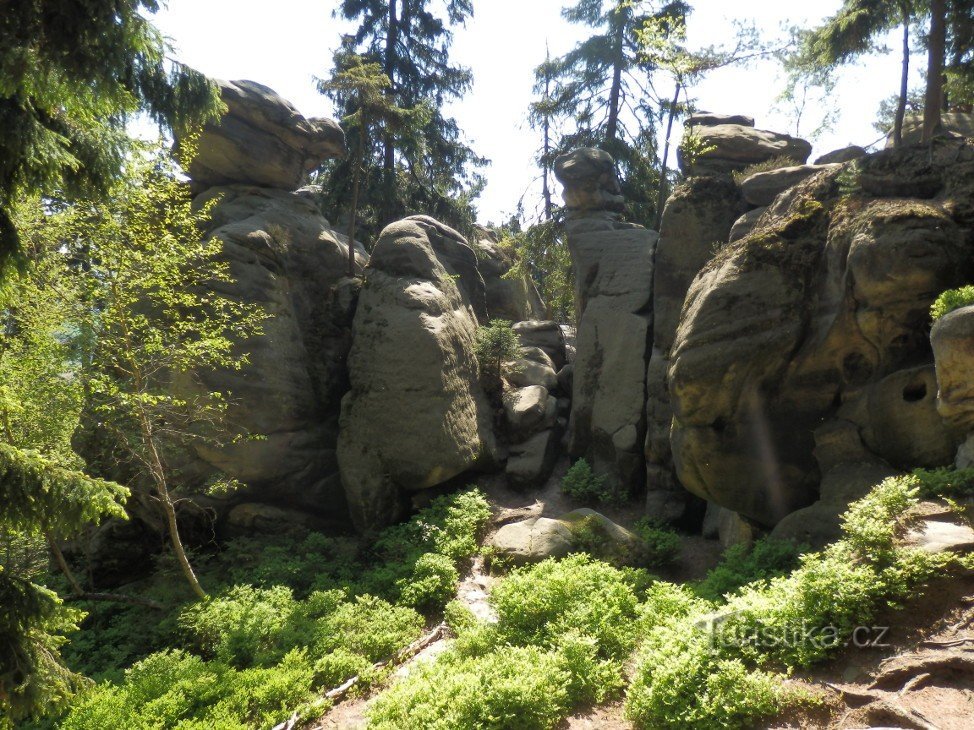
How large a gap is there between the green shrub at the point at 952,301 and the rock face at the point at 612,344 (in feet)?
24.5

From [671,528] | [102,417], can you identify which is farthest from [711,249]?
[102,417]

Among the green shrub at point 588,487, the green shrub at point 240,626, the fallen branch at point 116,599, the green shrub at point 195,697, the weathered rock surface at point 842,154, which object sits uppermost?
the weathered rock surface at point 842,154

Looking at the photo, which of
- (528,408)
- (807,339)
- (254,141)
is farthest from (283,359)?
(807,339)

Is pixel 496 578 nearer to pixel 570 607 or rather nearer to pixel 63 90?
pixel 570 607

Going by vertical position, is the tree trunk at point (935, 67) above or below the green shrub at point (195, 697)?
above

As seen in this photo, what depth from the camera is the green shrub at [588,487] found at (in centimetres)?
1499

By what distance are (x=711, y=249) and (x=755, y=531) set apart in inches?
268

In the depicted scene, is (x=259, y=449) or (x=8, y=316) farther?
(x=259, y=449)

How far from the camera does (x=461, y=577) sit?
12.1 m

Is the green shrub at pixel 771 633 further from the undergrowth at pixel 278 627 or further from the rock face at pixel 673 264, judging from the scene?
the rock face at pixel 673 264

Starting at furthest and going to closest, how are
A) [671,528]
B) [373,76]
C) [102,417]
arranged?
[373,76]
[671,528]
[102,417]

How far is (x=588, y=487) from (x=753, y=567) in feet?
19.8

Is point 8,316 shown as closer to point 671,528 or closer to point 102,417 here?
point 102,417

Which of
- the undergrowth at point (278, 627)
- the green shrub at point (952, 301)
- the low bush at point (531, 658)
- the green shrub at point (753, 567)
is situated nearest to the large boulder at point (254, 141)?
the undergrowth at point (278, 627)
